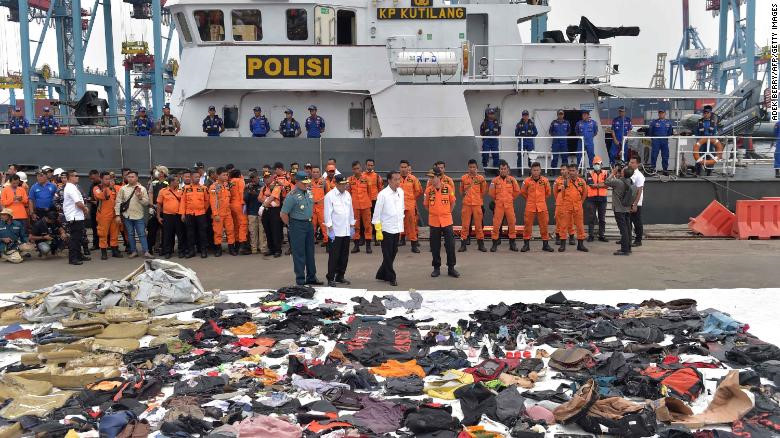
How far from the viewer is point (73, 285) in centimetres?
710

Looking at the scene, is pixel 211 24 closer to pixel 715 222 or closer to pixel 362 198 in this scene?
pixel 362 198

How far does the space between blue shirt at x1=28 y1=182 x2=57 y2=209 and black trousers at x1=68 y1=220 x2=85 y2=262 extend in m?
0.90

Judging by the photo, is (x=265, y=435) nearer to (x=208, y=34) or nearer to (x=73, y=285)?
(x=73, y=285)

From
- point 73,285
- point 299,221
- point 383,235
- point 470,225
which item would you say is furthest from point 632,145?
point 73,285

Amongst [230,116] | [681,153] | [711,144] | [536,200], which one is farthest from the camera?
[711,144]

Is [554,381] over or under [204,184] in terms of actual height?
under

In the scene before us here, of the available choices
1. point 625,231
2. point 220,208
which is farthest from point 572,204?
point 220,208

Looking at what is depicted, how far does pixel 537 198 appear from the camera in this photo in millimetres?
10859

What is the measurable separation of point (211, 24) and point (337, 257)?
21.3ft

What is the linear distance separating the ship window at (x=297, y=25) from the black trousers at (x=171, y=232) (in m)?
4.36

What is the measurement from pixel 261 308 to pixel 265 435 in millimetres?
3228

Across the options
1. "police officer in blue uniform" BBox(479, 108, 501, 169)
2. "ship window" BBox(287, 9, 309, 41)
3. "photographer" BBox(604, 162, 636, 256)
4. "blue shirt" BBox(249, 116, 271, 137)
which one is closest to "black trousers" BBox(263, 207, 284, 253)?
"blue shirt" BBox(249, 116, 271, 137)

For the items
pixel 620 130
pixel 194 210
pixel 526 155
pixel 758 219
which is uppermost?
pixel 620 130

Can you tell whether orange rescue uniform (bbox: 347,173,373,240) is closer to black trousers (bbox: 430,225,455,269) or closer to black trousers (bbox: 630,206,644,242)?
black trousers (bbox: 430,225,455,269)
